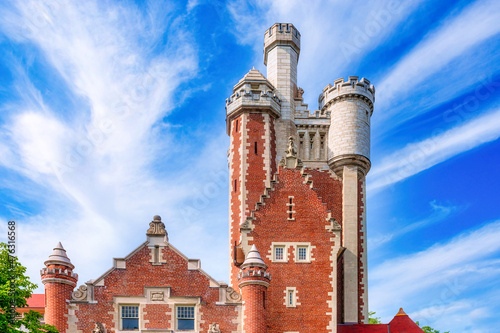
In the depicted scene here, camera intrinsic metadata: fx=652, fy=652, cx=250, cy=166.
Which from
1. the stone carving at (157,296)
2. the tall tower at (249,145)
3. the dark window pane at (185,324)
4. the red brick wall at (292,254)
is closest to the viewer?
the dark window pane at (185,324)

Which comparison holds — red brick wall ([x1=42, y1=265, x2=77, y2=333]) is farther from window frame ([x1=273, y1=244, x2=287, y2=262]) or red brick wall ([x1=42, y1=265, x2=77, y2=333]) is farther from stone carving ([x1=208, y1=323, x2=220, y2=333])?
window frame ([x1=273, y1=244, x2=287, y2=262])

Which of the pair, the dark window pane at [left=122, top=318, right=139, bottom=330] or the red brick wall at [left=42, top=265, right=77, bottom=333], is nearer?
the red brick wall at [left=42, top=265, right=77, bottom=333]

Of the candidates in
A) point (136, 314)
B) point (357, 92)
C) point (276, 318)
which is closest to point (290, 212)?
point (276, 318)

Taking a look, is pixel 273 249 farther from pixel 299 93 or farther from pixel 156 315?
pixel 299 93

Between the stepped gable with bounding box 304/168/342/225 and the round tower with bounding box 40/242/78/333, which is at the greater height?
the stepped gable with bounding box 304/168/342/225

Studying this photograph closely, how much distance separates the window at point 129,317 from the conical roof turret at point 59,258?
12.7 feet

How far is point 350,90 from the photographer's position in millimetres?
54625

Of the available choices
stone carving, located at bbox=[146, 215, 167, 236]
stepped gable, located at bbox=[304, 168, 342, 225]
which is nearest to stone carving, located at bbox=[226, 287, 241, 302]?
stone carving, located at bbox=[146, 215, 167, 236]

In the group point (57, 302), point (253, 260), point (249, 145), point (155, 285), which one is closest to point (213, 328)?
point (155, 285)

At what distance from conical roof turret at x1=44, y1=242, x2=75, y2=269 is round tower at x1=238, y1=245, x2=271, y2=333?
31.8ft

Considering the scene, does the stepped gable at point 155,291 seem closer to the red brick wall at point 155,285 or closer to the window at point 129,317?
the red brick wall at point 155,285

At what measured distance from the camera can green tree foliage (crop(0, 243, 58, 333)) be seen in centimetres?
3100

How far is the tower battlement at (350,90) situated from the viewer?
179ft

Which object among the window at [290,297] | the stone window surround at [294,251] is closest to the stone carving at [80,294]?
the stone window surround at [294,251]
